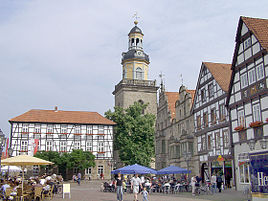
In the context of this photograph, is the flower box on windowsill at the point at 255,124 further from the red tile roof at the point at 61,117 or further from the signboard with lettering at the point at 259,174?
the red tile roof at the point at 61,117

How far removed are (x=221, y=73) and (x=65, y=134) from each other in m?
31.6

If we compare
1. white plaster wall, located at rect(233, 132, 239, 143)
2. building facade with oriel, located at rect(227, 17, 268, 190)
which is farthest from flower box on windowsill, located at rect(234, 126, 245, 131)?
white plaster wall, located at rect(233, 132, 239, 143)

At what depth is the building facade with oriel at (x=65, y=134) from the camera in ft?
171

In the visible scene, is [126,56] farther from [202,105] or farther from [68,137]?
[202,105]

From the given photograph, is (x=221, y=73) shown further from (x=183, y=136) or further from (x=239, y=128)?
(x=183, y=136)

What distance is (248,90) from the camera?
23406mm

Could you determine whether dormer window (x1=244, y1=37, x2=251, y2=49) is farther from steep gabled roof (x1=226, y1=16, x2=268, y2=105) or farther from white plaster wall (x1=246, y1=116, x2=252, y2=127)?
white plaster wall (x1=246, y1=116, x2=252, y2=127)

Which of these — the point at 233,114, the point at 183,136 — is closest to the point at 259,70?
the point at 233,114

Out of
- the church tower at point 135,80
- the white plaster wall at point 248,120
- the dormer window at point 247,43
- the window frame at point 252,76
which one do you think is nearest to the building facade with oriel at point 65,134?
the church tower at point 135,80

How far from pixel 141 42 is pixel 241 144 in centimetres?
4438

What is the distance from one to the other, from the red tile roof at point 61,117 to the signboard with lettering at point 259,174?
41.6 meters

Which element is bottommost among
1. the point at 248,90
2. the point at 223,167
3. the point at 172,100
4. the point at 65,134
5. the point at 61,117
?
the point at 223,167

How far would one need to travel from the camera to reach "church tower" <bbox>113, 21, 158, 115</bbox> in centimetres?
6112

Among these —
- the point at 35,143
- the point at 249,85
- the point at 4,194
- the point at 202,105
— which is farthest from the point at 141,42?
the point at 4,194
